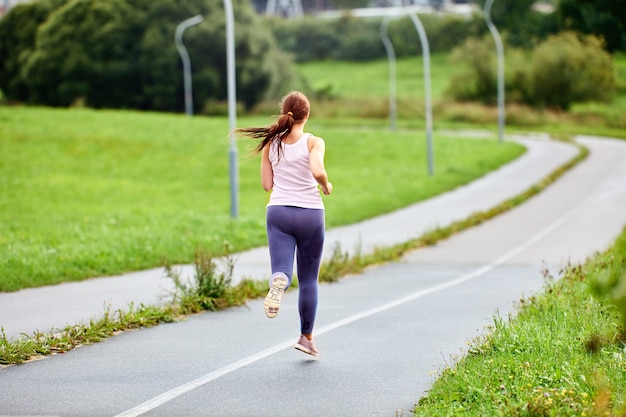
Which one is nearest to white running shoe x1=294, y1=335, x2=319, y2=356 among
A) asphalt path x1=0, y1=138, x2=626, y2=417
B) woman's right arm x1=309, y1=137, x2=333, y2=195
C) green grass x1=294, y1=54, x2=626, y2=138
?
asphalt path x1=0, y1=138, x2=626, y2=417

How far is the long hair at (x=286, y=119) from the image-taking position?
321 inches

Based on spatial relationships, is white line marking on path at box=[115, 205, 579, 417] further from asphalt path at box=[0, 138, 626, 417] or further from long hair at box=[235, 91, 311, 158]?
long hair at box=[235, 91, 311, 158]

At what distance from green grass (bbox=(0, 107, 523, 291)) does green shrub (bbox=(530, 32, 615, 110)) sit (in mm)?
22865

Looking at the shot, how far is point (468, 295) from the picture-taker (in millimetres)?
13258

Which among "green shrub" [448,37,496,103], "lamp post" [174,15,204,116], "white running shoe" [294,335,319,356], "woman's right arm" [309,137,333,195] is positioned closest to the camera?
"woman's right arm" [309,137,333,195]

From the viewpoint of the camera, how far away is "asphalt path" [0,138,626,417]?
6.91 m

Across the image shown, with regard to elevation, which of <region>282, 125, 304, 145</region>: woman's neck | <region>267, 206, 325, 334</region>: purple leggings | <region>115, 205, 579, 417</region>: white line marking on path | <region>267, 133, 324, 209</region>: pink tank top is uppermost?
<region>282, 125, 304, 145</region>: woman's neck

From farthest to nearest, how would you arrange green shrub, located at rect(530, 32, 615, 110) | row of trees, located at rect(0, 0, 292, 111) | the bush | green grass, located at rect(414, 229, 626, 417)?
the bush
green shrub, located at rect(530, 32, 615, 110)
row of trees, located at rect(0, 0, 292, 111)
green grass, located at rect(414, 229, 626, 417)

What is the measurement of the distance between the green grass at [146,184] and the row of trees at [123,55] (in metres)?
15.8

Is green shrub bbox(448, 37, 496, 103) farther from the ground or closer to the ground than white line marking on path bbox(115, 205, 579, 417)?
closer to the ground

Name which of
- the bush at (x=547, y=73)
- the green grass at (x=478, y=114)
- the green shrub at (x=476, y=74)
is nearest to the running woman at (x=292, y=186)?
the green grass at (x=478, y=114)

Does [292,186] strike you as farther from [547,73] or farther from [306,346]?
[547,73]

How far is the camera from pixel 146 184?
36.8 meters

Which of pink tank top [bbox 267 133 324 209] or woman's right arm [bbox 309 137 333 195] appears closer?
woman's right arm [bbox 309 137 333 195]
